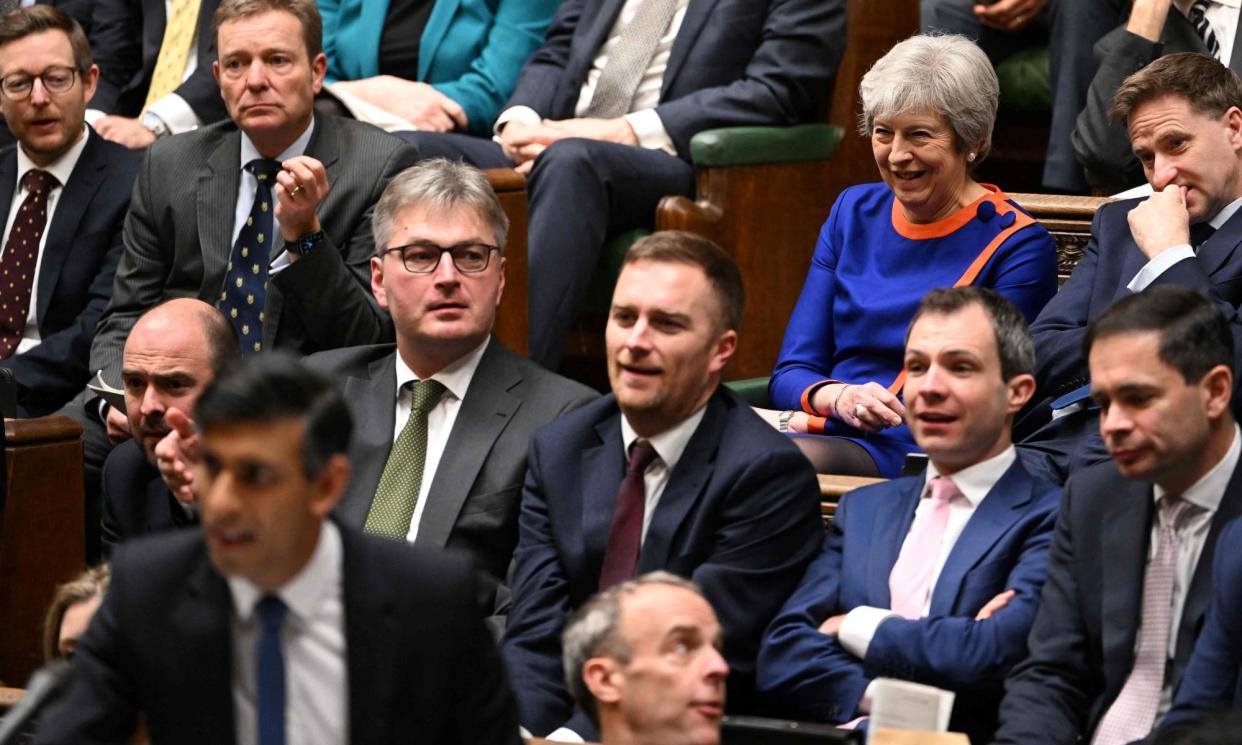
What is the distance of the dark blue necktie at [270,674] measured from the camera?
1.48 metres

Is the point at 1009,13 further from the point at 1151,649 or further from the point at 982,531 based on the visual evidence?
the point at 1151,649

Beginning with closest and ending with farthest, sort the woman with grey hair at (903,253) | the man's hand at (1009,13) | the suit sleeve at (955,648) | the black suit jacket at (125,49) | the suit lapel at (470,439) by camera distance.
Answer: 1. the suit sleeve at (955,648)
2. the suit lapel at (470,439)
3. the woman with grey hair at (903,253)
4. the man's hand at (1009,13)
5. the black suit jacket at (125,49)

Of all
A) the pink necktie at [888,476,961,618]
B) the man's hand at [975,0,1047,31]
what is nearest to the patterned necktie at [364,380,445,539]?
the pink necktie at [888,476,961,618]

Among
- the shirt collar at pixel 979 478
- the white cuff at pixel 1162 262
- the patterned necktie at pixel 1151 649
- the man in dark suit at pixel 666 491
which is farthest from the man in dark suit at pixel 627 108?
the patterned necktie at pixel 1151 649

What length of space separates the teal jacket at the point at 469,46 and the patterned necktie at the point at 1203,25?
120 centimetres

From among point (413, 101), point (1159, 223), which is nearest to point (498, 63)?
point (413, 101)

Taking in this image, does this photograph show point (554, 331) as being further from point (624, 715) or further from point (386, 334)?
point (624, 715)

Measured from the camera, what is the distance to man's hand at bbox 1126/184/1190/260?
248 centimetres

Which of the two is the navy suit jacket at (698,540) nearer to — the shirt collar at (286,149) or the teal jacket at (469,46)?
the shirt collar at (286,149)

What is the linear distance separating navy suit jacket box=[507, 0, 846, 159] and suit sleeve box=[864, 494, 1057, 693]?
57.7 inches

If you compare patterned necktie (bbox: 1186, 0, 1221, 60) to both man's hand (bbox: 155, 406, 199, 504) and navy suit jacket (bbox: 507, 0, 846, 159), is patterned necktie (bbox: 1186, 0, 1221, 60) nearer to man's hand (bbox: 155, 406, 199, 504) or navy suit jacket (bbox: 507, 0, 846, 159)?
navy suit jacket (bbox: 507, 0, 846, 159)

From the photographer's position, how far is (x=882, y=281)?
9.04ft

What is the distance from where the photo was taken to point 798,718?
7.30 feet

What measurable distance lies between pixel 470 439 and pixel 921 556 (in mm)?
599
